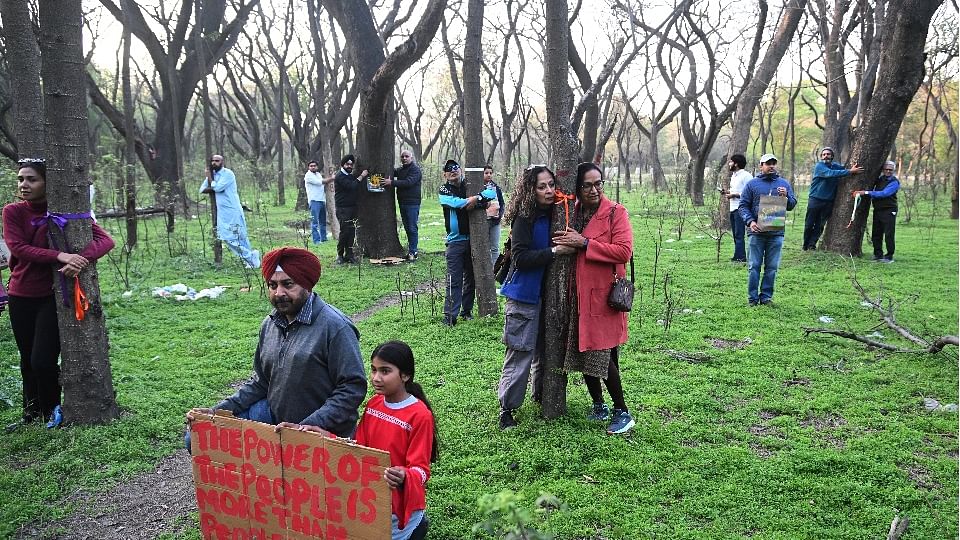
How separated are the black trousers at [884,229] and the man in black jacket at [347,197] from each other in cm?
813

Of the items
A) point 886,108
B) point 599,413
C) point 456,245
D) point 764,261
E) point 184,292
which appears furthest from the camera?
point 886,108

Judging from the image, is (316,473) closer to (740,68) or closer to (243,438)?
(243,438)

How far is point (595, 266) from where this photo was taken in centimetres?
432

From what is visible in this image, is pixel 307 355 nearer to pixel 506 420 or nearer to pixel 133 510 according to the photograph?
pixel 133 510

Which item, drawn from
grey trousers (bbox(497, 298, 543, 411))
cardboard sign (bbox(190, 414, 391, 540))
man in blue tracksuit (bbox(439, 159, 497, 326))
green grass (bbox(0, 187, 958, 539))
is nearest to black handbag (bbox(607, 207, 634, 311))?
grey trousers (bbox(497, 298, 543, 411))

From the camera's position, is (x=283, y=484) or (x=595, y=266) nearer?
(x=283, y=484)

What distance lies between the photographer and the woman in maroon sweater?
15.1ft

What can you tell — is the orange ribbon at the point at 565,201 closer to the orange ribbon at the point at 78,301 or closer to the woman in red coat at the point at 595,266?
the woman in red coat at the point at 595,266

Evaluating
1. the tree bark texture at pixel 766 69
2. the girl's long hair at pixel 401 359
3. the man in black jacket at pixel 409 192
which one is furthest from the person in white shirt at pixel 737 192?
the girl's long hair at pixel 401 359

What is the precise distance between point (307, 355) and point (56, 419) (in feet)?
9.58

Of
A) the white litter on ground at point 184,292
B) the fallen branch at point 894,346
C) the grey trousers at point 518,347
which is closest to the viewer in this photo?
the grey trousers at point 518,347

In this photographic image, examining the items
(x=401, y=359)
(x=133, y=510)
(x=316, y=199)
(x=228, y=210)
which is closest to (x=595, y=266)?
(x=401, y=359)

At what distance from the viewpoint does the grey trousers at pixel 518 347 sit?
4.50m

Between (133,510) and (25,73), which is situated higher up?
(25,73)
